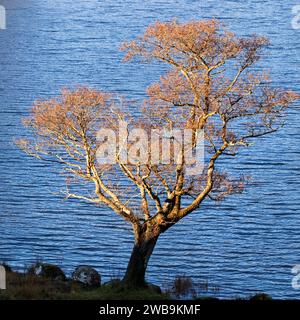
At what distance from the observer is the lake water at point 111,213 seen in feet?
115

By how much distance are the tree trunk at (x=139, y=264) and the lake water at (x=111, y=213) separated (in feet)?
15.5

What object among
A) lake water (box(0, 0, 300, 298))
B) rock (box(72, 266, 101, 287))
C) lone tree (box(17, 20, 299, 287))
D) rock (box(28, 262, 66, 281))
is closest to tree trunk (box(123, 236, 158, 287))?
lone tree (box(17, 20, 299, 287))

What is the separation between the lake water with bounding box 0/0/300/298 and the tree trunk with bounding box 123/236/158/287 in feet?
15.5

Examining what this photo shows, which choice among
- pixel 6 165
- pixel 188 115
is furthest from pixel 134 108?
pixel 188 115

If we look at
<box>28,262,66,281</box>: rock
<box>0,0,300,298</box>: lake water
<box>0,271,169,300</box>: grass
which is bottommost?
<box>0,271,169,300</box>: grass

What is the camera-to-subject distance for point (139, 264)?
27688mm

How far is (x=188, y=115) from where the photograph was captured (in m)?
28.5

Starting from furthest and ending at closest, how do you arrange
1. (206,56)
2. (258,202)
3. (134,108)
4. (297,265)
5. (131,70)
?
(131,70), (134,108), (258,202), (297,265), (206,56)

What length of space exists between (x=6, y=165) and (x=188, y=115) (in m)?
18.5

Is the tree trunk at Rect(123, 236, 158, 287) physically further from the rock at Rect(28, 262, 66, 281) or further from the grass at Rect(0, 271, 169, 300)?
the rock at Rect(28, 262, 66, 281)

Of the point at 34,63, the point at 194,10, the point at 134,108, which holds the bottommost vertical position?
the point at 134,108

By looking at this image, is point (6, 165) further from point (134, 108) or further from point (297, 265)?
point (297, 265)

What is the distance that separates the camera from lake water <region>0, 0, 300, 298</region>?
34.9 metres

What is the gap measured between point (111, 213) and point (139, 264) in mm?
12640
